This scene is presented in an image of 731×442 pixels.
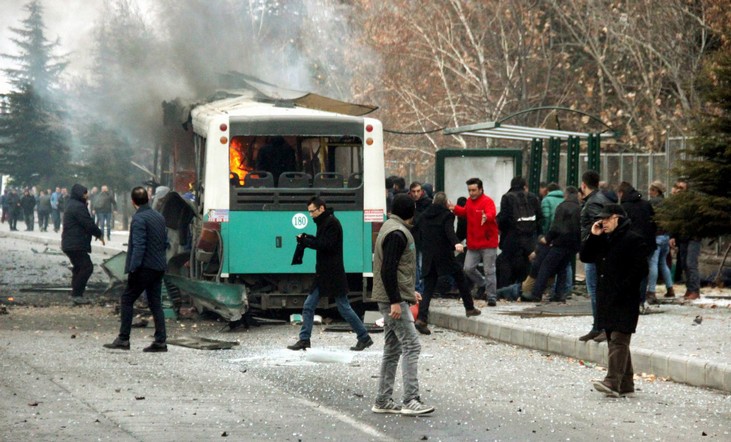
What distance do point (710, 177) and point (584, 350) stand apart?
557 centimetres

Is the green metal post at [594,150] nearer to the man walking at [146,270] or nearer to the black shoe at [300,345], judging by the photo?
the black shoe at [300,345]

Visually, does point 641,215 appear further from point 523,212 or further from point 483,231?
point 523,212

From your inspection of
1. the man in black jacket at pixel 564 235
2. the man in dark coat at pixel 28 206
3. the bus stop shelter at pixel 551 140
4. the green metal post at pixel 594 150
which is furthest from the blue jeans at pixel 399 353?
the man in dark coat at pixel 28 206

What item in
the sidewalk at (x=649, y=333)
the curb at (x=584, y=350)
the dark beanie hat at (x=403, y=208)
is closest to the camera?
the dark beanie hat at (x=403, y=208)

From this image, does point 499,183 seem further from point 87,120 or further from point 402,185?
point 87,120

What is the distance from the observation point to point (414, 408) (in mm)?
9414

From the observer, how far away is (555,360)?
1334 centimetres

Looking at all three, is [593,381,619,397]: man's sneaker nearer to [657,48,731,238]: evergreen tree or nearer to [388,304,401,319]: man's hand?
[388,304,401,319]: man's hand

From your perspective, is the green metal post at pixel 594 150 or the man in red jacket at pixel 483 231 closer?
the man in red jacket at pixel 483 231

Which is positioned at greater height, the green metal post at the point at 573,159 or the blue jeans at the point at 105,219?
the green metal post at the point at 573,159

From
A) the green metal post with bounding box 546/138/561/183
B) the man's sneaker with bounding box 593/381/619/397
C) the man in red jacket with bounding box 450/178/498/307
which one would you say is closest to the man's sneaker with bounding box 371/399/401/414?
the man's sneaker with bounding box 593/381/619/397

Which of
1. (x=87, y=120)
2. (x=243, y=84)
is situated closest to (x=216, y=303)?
(x=243, y=84)

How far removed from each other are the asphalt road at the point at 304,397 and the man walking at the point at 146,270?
0.81 feet

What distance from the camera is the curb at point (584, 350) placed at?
37.3 feet
